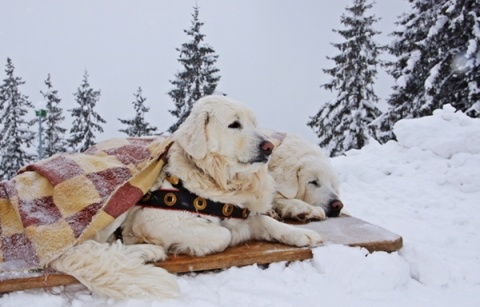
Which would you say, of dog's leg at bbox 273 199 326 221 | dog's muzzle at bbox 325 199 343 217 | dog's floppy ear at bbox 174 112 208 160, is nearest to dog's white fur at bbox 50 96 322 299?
dog's floppy ear at bbox 174 112 208 160

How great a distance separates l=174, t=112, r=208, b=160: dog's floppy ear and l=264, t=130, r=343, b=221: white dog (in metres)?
1.42

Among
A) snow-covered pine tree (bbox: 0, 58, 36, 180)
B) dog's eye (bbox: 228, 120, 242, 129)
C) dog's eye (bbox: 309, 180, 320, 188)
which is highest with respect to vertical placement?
dog's eye (bbox: 228, 120, 242, 129)

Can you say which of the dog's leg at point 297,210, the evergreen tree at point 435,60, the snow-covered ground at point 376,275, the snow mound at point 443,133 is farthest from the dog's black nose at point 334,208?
the evergreen tree at point 435,60

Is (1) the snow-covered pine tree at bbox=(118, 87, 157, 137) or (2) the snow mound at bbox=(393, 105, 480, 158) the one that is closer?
(2) the snow mound at bbox=(393, 105, 480, 158)

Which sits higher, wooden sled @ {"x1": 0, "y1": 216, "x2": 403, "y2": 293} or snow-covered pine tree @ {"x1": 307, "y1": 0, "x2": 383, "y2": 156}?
snow-covered pine tree @ {"x1": 307, "y1": 0, "x2": 383, "y2": 156}

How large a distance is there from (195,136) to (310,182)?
5.85 ft

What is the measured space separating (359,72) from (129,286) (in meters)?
21.5

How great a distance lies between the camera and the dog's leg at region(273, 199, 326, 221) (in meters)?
3.85

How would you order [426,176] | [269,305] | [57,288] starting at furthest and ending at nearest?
1. [426,176]
2. [57,288]
3. [269,305]

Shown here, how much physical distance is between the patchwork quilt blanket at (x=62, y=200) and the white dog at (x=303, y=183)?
60.4 inches

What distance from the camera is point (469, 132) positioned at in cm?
695

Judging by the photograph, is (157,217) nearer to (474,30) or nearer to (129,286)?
(129,286)

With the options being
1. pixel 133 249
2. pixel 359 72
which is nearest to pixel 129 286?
pixel 133 249

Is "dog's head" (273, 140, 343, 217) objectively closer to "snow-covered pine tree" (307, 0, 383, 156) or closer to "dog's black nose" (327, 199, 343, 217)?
"dog's black nose" (327, 199, 343, 217)
